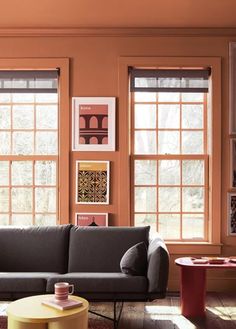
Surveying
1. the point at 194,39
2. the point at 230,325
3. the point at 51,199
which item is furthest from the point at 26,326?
the point at 194,39

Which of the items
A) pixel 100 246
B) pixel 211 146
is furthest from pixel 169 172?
pixel 100 246

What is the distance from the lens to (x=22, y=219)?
6586mm

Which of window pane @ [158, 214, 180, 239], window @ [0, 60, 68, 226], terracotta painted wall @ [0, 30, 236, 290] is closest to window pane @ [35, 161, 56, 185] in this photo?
window @ [0, 60, 68, 226]

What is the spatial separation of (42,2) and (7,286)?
118 inches

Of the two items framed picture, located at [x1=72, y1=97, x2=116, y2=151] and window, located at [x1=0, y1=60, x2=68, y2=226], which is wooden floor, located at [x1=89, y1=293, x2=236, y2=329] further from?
framed picture, located at [x1=72, y1=97, x2=116, y2=151]

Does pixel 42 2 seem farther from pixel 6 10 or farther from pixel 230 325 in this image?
pixel 230 325

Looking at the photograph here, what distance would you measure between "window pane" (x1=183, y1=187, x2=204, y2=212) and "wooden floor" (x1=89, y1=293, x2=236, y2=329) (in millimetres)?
1105

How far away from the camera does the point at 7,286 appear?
492cm

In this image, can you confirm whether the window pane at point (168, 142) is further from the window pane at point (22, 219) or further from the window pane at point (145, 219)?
the window pane at point (22, 219)

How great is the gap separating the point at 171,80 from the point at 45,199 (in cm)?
225

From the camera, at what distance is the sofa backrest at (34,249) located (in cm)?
555

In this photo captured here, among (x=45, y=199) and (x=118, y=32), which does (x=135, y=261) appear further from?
(x=118, y=32)

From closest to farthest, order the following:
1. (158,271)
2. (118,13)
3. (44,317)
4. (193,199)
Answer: (44,317), (158,271), (118,13), (193,199)

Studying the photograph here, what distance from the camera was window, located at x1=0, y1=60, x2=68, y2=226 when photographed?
6.55 m
